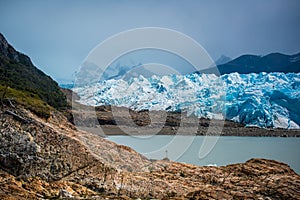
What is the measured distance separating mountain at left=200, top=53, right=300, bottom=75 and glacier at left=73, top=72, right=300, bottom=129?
4353 centimetres

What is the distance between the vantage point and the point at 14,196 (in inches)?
415

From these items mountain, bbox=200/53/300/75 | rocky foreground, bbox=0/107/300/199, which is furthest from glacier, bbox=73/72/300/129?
rocky foreground, bbox=0/107/300/199

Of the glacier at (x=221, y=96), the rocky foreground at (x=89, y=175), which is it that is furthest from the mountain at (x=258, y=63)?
the rocky foreground at (x=89, y=175)

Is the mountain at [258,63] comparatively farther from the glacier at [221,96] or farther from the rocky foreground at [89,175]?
the rocky foreground at [89,175]

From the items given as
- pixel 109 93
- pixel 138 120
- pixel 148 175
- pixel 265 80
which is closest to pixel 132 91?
pixel 109 93

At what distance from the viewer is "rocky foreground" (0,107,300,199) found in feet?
44.0

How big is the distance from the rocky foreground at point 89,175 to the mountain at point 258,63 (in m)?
137

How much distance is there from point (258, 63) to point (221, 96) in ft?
249

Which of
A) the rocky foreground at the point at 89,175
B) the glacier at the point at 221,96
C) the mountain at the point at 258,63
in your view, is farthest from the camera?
the mountain at the point at 258,63

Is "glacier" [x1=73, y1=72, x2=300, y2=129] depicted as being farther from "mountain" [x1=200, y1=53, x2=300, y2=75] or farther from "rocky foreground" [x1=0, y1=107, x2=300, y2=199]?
"rocky foreground" [x1=0, y1=107, x2=300, y2=199]

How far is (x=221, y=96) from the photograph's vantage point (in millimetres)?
93875

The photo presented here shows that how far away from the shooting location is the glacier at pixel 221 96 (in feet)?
271

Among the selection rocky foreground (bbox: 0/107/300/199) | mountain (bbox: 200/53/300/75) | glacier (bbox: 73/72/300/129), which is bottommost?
rocky foreground (bbox: 0/107/300/199)

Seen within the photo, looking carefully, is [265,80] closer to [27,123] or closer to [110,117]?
[110,117]
